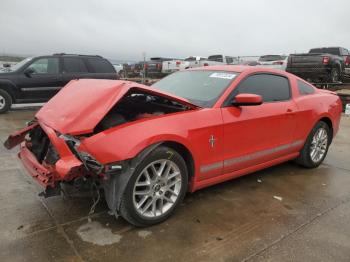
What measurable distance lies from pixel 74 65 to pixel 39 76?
3.33 feet

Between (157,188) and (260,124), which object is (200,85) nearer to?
(260,124)

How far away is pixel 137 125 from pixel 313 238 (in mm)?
1888

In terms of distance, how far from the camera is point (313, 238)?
10.8ft

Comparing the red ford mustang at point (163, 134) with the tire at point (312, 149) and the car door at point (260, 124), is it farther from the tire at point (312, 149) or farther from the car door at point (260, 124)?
the tire at point (312, 149)

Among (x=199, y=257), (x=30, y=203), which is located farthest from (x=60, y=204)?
(x=199, y=257)

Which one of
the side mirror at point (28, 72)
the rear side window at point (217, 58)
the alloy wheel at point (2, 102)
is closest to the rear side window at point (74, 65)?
the side mirror at point (28, 72)

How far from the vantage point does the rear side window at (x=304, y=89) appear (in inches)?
202

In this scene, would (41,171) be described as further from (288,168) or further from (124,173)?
(288,168)

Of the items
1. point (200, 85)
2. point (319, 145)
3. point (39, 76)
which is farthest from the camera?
point (39, 76)

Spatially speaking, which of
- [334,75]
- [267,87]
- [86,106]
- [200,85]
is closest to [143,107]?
[200,85]

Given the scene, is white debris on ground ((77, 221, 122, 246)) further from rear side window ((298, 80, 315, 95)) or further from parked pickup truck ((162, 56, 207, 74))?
parked pickup truck ((162, 56, 207, 74))

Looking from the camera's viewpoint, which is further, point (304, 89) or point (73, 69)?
point (73, 69)

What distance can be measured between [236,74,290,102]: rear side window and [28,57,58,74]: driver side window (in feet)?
23.7

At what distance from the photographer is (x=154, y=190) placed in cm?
336
